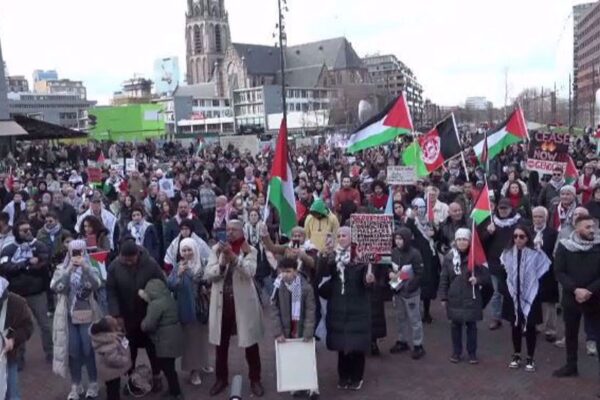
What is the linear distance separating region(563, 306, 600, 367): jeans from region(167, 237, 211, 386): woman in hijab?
380 cm

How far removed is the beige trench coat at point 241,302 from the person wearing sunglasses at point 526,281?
282 centimetres

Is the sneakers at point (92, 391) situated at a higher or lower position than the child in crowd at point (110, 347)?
lower

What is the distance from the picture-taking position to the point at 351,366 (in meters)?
7.15

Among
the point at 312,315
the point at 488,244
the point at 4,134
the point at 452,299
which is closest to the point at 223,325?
the point at 312,315

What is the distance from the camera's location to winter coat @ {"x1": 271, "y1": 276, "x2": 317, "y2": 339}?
6605 millimetres

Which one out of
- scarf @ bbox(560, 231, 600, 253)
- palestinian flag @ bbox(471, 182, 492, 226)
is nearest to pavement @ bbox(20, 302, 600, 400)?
scarf @ bbox(560, 231, 600, 253)

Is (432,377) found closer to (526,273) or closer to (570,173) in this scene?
(526,273)

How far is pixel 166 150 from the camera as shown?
4247 cm

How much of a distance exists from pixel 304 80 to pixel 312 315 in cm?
12185

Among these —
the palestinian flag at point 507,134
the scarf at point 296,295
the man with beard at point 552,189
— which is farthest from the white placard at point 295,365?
the palestinian flag at point 507,134

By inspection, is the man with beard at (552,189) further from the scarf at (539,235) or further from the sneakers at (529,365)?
the sneakers at (529,365)

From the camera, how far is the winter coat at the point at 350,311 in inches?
269

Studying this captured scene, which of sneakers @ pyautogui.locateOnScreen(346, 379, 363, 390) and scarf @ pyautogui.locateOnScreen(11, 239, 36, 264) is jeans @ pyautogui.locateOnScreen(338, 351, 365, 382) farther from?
scarf @ pyautogui.locateOnScreen(11, 239, 36, 264)

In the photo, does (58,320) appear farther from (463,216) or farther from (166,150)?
Result: (166,150)
